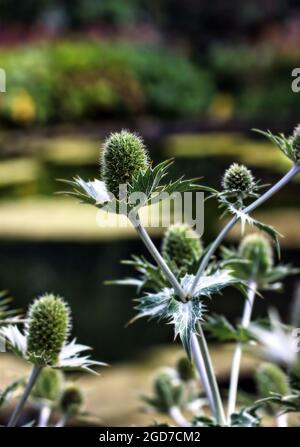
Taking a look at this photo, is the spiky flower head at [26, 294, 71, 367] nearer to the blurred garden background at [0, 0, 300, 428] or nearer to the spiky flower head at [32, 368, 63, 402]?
the blurred garden background at [0, 0, 300, 428]

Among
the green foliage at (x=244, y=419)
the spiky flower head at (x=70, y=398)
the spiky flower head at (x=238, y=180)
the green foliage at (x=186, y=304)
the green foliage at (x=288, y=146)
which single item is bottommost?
the spiky flower head at (x=70, y=398)

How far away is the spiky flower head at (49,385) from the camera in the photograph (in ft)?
3.97

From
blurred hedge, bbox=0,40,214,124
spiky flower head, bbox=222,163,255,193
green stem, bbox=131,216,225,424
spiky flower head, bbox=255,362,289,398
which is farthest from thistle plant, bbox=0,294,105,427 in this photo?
blurred hedge, bbox=0,40,214,124

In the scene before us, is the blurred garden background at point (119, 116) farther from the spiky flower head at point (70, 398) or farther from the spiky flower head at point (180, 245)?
the spiky flower head at point (70, 398)

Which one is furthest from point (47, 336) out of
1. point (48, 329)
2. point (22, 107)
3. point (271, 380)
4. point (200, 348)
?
point (22, 107)

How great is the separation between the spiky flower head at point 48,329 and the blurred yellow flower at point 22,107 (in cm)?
544

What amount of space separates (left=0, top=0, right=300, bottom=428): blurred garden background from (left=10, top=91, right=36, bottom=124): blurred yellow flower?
0.03ft

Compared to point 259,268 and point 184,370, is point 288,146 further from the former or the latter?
point 184,370

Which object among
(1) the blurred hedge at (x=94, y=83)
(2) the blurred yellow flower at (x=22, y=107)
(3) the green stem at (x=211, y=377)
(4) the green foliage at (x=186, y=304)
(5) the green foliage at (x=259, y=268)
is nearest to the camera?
(4) the green foliage at (x=186, y=304)

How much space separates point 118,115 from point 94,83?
1.04 feet

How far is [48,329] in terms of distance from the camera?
3.00 ft

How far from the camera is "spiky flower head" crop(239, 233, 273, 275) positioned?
1120 millimetres

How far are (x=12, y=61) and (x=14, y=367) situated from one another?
4799mm

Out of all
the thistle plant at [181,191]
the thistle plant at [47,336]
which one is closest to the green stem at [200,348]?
the thistle plant at [181,191]
